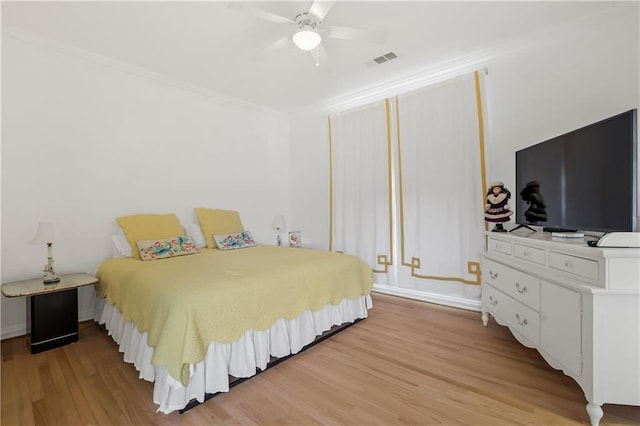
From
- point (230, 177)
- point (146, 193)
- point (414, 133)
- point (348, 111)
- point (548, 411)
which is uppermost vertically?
point (348, 111)

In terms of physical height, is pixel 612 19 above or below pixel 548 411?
above

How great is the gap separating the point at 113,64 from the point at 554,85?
4.31m

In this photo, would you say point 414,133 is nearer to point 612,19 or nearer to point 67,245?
point 612,19

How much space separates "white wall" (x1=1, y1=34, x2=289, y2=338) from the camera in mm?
2557

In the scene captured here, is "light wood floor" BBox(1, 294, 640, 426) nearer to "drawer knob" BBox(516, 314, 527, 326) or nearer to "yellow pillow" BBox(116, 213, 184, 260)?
"drawer knob" BBox(516, 314, 527, 326)

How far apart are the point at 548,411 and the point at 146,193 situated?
391 centimetres

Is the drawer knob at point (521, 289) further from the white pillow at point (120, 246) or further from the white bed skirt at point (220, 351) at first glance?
the white pillow at point (120, 246)

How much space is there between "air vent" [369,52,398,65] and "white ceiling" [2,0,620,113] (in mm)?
69

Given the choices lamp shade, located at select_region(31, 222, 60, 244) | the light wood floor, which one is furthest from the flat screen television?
lamp shade, located at select_region(31, 222, 60, 244)

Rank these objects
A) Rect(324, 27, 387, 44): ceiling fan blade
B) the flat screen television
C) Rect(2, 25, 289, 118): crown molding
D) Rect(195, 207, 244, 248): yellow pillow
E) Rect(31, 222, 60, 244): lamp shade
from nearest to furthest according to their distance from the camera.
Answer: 1. the flat screen television
2. Rect(324, 27, 387, 44): ceiling fan blade
3. Rect(31, 222, 60, 244): lamp shade
4. Rect(2, 25, 289, 118): crown molding
5. Rect(195, 207, 244, 248): yellow pillow

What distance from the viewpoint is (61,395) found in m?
1.74

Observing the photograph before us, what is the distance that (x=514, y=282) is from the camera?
213 centimetres

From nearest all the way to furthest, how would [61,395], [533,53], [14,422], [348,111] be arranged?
[14,422], [61,395], [533,53], [348,111]

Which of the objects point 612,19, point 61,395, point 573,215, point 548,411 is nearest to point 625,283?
point 573,215
